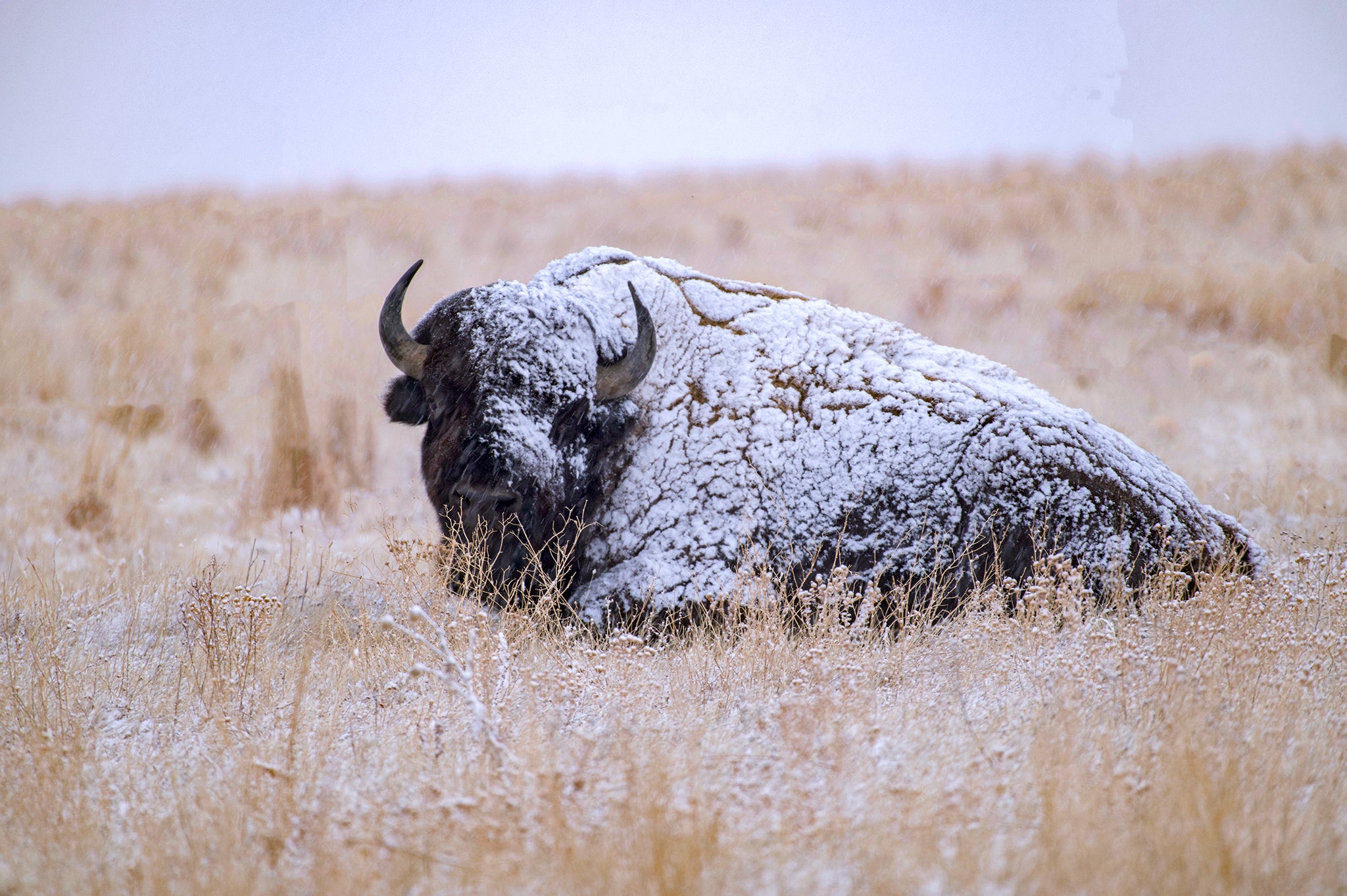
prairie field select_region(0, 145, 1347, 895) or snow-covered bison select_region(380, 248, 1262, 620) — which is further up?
snow-covered bison select_region(380, 248, 1262, 620)

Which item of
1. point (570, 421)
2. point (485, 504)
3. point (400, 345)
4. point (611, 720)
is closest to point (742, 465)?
point (570, 421)

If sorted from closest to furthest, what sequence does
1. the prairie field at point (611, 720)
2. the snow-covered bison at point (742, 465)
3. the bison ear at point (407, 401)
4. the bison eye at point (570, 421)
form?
the prairie field at point (611, 720)
the snow-covered bison at point (742, 465)
the bison eye at point (570, 421)
the bison ear at point (407, 401)

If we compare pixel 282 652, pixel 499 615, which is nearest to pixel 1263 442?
pixel 499 615

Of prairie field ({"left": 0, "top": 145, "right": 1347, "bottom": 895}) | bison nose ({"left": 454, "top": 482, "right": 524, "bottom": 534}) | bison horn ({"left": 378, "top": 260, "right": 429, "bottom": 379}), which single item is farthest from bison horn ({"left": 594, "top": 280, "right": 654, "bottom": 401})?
prairie field ({"left": 0, "top": 145, "right": 1347, "bottom": 895})

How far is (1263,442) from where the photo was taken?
9.76 metres

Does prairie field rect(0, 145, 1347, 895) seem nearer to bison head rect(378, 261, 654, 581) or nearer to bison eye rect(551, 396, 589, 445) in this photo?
bison head rect(378, 261, 654, 581)

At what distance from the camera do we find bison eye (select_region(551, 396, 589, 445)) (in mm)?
4215

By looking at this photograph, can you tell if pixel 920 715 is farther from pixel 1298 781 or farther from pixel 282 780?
pixel 282 780

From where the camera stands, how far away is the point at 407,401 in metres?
4.62

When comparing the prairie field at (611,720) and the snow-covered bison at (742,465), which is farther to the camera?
the snow-covered bison at (742,465)

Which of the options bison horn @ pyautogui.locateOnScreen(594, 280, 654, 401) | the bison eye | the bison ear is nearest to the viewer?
the bison eye

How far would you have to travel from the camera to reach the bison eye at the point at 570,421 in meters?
4.21

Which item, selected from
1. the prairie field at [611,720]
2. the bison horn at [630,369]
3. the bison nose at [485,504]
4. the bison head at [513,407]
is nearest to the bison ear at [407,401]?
the bison head at [513,407]

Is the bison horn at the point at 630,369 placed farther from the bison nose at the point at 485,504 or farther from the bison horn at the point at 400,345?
the bison horn at the point at 400,345
